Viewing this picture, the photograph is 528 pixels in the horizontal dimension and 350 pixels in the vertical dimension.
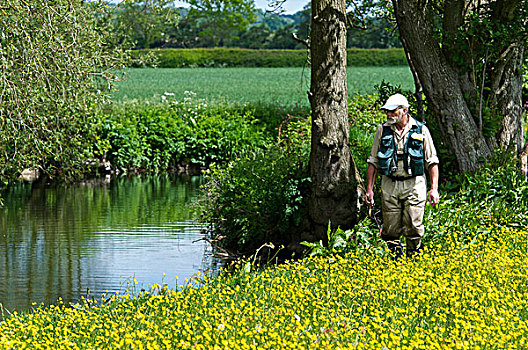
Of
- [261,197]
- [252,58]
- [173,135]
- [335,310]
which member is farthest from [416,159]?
[252,58]

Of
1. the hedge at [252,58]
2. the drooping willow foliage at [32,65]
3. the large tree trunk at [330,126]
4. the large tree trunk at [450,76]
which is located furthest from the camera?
the hedge at [252,58]

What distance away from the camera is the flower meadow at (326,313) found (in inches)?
215

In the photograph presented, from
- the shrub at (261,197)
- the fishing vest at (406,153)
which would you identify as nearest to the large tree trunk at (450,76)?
the shrub at (261,197)

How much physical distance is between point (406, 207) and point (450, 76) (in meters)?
3.71

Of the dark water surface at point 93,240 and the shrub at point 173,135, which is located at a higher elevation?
the shrub at point 173,135

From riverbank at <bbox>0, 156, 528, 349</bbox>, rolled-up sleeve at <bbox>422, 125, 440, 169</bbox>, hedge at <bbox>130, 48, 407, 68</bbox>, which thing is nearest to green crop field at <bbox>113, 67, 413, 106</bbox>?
hedge at <bbox>130, 48, 407, 68</bbox>

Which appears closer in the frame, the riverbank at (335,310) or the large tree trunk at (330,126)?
the riverbank at (335,310)

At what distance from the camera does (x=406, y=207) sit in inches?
334

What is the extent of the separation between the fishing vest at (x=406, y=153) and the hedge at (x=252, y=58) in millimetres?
58879

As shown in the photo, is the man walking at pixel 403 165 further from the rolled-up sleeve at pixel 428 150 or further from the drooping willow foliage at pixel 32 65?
the drooping willow foliage at pixel 32 65

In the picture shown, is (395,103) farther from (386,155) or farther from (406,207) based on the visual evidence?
(406,207)

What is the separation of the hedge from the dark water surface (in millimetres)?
48442

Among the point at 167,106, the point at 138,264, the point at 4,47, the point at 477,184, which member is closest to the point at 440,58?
the point at 477,184

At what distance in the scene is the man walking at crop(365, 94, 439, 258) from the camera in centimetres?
817
